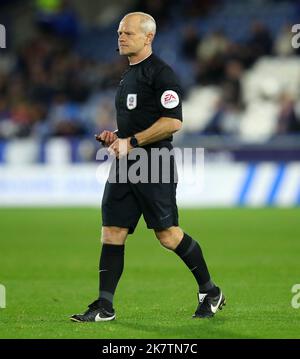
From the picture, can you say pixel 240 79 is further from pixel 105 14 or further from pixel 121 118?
pixel 121 118

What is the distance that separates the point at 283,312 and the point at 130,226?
1.59 metres

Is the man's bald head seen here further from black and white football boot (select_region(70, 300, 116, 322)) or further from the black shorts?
black and white football boot (select_region(70, 300, 116, 322))

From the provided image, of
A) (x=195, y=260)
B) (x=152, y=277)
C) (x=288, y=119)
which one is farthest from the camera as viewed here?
(x=288, y=119)

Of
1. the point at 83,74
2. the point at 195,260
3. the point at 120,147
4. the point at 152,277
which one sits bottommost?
the point at 152,277

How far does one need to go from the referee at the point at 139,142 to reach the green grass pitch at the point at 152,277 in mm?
473

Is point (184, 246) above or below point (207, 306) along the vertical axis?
above

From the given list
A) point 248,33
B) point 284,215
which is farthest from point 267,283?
point 248,33

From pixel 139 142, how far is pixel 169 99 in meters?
0.43

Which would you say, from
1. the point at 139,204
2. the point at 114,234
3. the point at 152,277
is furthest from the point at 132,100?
the point at 152,277

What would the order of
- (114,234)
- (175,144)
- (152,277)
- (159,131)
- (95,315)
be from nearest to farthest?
(159,131)
(95,315)
(114,234)
(152,277)
(175,144)

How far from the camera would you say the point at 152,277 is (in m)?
11.9

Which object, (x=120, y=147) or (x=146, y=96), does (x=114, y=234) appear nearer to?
(x=120, y=147)

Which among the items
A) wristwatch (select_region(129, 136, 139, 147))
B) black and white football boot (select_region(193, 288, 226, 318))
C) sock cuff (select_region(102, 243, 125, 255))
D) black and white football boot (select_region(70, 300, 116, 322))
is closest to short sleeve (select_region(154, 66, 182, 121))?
wristwatch (select_region(129, 136, 139, 147))

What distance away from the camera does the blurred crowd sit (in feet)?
83.1
